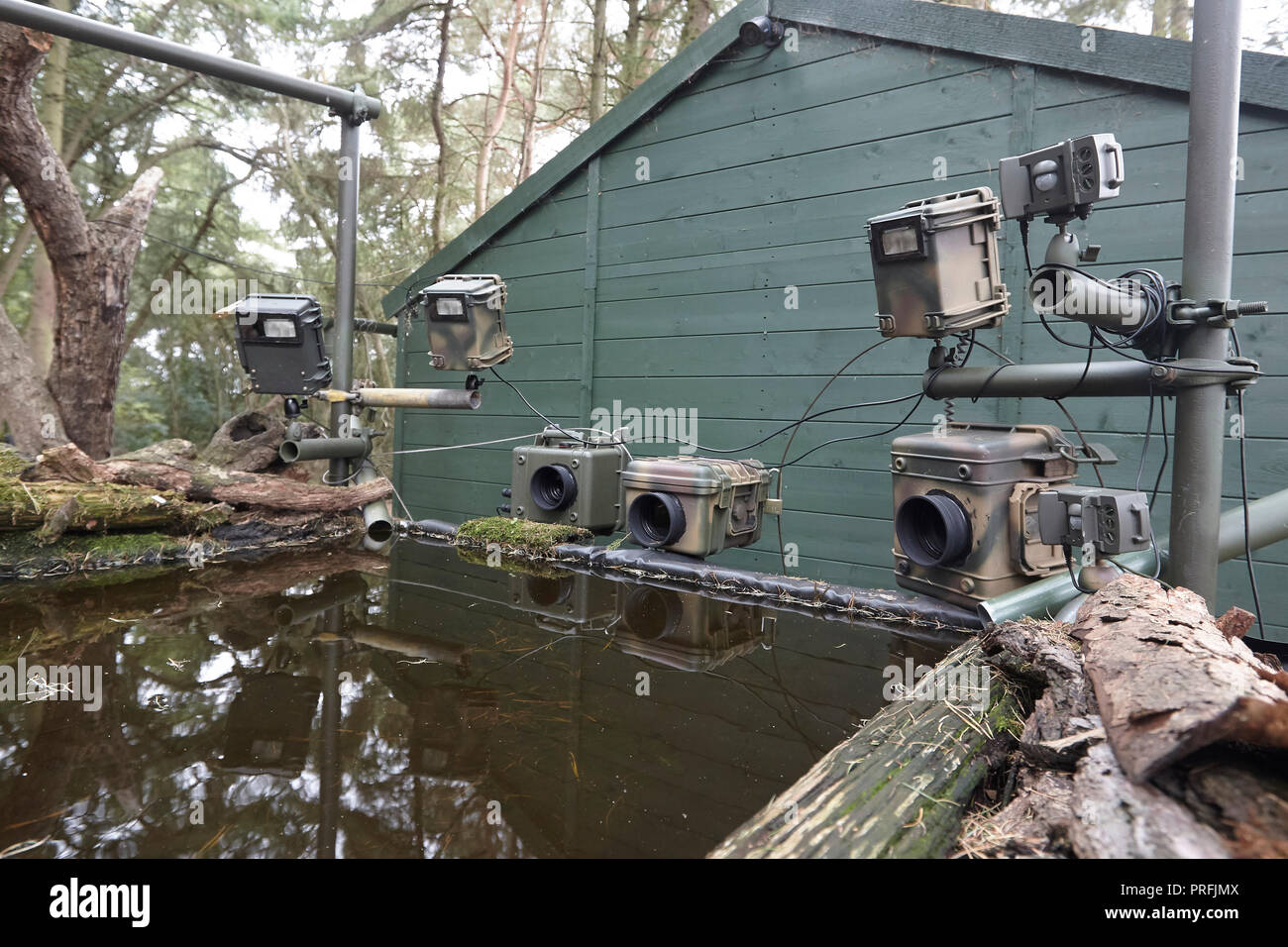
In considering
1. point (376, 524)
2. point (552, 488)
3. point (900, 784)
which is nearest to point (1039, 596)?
point (900, 784)

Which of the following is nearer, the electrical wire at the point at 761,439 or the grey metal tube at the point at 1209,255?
the grey metal tube at the point at 1209,255

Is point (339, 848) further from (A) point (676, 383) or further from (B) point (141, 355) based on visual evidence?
(B) point (141, 355)

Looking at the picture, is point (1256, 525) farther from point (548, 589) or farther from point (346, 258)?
point (346, 258)

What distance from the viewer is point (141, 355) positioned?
1196 cm

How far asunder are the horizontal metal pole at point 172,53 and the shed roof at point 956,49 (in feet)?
4.55

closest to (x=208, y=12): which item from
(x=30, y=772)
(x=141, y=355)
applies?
(x=141, y=355)

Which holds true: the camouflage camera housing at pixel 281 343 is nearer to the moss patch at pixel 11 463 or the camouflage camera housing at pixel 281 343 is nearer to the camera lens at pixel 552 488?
the moss patch at pixel 11 463

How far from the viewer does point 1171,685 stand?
1103 mm

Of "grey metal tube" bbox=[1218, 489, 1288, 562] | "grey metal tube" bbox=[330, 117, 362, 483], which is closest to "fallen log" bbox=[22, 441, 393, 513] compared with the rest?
"grey metal tube" bbox=[330, 117, 362, 483]

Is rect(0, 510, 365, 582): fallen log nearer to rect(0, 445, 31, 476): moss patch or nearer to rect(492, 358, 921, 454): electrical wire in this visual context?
rect(0, 445, 31, 476): moss patch

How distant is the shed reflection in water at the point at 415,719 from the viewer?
1.25 m

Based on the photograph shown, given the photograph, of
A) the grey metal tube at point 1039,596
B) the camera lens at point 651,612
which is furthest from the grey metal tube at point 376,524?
the grey metal tube at point 1039,596

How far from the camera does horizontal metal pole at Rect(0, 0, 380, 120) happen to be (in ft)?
12.8

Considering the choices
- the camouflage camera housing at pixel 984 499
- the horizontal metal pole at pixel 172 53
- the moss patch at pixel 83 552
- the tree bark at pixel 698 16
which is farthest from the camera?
the tree bark at pixel 698 16
